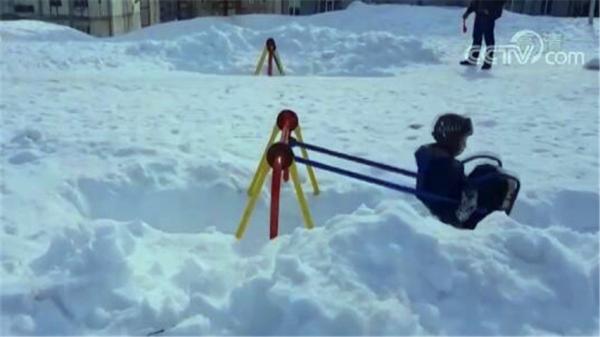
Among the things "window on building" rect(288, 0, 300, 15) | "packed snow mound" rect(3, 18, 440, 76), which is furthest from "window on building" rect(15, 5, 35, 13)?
"window on building" rect(288, 0, 300, 15)

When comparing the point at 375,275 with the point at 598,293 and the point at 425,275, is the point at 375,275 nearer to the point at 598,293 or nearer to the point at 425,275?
the point at 425,275

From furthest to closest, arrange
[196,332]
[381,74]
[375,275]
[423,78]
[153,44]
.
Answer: [153,44]
[381,74]
[423,78]
[375,275]
[196,332]

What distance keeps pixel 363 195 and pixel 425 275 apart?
6.07 ft

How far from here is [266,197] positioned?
4594mm

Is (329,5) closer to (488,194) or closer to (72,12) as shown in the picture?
(72,12)

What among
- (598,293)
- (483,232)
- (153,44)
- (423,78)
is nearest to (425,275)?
(483,232)

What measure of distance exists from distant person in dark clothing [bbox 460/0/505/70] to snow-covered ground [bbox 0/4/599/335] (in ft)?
1.07

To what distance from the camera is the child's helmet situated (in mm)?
3689

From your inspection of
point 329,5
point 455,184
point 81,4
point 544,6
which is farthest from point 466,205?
point 544,6

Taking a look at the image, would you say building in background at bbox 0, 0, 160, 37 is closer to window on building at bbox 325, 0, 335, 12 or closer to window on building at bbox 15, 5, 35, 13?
window on building at bbox 15, 5, 35, 13

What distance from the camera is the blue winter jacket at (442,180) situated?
363 cm

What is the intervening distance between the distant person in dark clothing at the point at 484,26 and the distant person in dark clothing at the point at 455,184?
6133 millimetres

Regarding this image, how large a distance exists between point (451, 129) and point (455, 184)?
13.5 inches

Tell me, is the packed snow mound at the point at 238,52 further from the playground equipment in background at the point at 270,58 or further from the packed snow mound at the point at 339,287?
the packed snow mound at the point at 339,287
